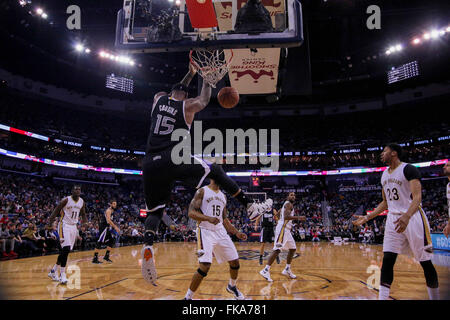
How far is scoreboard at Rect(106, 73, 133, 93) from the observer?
94.2 feet

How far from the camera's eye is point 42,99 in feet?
92.3

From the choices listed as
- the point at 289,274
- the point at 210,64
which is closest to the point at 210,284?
the point at 289,274

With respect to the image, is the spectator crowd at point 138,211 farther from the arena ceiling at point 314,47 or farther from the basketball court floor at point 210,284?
the arena ceiling at point 314,47

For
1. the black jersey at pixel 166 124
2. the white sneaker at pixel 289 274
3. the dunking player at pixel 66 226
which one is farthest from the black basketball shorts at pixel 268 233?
the black jersey at pixel 166 124

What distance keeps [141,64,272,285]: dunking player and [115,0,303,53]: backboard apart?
5.32 ft

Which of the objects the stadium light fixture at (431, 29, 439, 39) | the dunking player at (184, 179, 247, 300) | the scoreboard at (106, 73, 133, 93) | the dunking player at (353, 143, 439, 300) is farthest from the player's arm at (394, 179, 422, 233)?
the scoreboard at (106, 73, 133, 93)

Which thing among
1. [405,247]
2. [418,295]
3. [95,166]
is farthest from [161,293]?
[95,166]

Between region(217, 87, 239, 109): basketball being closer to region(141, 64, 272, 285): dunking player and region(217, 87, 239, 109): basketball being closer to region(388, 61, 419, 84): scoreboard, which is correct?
region(141, 64, 272, 285): dunking player

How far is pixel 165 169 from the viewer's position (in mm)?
3203

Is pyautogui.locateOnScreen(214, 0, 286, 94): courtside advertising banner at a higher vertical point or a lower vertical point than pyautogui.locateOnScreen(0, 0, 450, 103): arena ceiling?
lower

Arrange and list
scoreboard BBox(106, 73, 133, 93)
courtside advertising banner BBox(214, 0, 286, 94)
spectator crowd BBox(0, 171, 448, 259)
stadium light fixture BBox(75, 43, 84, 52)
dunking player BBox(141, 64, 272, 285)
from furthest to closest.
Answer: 1. scoreboard BBox(106, 73, 133, 93)
2. stadium light fixture BBox(75, 43, 84, 52)
3. spectator crowd BBox(0, 171, 448, 259)
4. courtside advertising banner BBox(214, 0, 286, 94)
5. dunking player BBox(141, 64, 272, 285)

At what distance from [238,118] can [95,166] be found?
16.2 m

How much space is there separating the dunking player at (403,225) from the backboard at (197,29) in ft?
7.94

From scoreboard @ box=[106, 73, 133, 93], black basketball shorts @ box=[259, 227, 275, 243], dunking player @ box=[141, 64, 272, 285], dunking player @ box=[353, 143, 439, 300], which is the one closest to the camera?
dunking player @ box=[141, 64, 272, 285]
